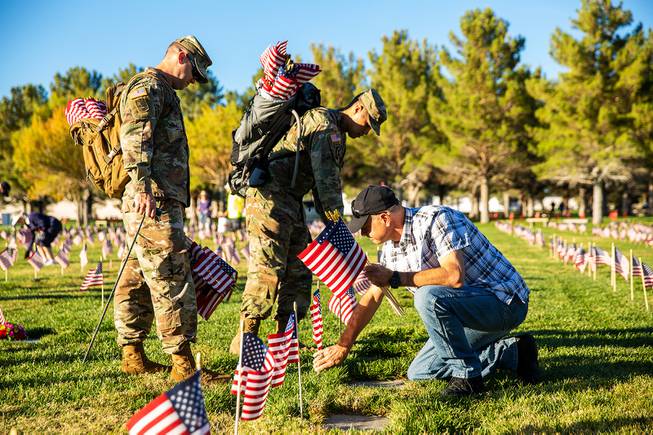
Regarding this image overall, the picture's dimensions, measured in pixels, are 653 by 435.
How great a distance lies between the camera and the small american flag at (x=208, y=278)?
482cm

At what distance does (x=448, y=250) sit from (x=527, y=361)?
1128 millimetres

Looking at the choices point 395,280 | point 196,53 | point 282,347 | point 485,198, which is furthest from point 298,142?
point 485,198

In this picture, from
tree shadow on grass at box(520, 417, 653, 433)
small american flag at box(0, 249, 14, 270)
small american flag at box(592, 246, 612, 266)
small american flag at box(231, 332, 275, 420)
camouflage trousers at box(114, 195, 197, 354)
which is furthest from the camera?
small american flag at box(592, 246, 612, 266)

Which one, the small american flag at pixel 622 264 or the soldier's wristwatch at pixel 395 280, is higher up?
the soldier's wristwatch at pixel 395 280

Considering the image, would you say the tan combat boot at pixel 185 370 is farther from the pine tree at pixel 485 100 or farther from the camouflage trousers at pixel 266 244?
the pine tree at pixel 485 100

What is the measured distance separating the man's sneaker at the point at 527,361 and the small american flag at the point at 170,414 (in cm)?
279

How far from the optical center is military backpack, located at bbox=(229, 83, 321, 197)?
480 centimetres

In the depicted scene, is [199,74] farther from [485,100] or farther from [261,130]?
[485,100]

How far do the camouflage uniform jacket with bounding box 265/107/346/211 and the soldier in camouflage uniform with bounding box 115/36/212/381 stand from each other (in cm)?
81

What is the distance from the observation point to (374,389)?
4098 mm

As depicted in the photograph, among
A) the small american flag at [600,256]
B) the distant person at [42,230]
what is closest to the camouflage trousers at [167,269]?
the small american flag at [600,256]

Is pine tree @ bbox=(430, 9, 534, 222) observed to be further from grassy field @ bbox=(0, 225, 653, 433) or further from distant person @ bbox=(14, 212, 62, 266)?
grassy field @ bbox=(0, 225, 653, 433)

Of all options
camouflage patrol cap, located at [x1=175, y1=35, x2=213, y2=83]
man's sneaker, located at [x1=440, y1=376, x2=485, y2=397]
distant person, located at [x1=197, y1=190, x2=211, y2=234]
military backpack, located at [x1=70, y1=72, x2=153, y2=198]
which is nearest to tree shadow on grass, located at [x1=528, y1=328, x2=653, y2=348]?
man's sneaker, located at [x1=440, y1=376, x2=485, y2=397]

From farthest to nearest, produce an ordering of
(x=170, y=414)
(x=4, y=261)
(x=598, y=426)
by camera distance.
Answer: (x=4, y=261) < (x=598, y=426) < (x=170, y=414)
